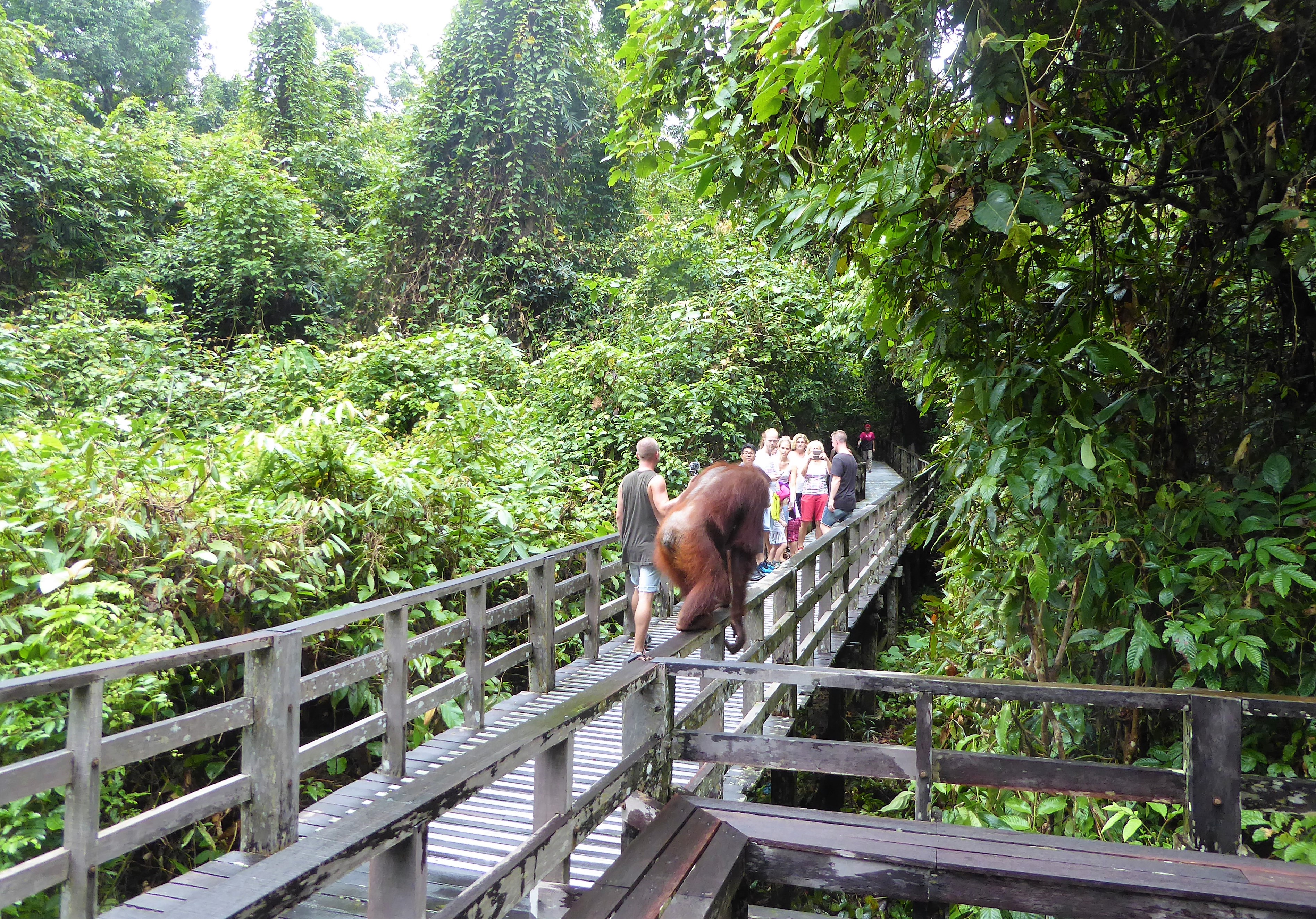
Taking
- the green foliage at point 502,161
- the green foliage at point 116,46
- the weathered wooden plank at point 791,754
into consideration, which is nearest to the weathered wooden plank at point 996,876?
the weathered wooden plank at point 791,754

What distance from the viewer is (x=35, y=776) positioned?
9.75 feet

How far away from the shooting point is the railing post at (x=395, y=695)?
187 inches

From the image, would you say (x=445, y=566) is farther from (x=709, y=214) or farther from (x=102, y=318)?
(x=102, y=318)

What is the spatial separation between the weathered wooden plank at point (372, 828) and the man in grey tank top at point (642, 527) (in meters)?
4.09

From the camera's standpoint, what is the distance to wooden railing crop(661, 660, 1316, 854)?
264 centimetres

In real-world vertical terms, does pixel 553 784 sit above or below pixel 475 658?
above

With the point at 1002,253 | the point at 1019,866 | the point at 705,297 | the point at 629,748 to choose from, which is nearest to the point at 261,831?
the point at 629,748

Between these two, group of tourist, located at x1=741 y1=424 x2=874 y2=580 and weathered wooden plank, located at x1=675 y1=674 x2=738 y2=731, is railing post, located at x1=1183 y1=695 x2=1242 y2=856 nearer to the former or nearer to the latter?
weathered wooden plank, located at x1=675 y1=674 x2=738 y2=731

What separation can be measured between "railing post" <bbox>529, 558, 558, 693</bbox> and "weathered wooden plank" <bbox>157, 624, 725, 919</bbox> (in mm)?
3763

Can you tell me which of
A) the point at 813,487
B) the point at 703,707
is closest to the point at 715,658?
the point at 703,707

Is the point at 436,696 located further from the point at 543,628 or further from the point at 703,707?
the point at 703,707

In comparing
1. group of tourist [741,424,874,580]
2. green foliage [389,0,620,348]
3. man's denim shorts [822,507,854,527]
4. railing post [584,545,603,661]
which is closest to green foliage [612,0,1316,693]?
railing post [584,545,603,661]

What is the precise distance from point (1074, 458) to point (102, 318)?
15241 mm

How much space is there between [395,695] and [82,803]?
69.9 inches
